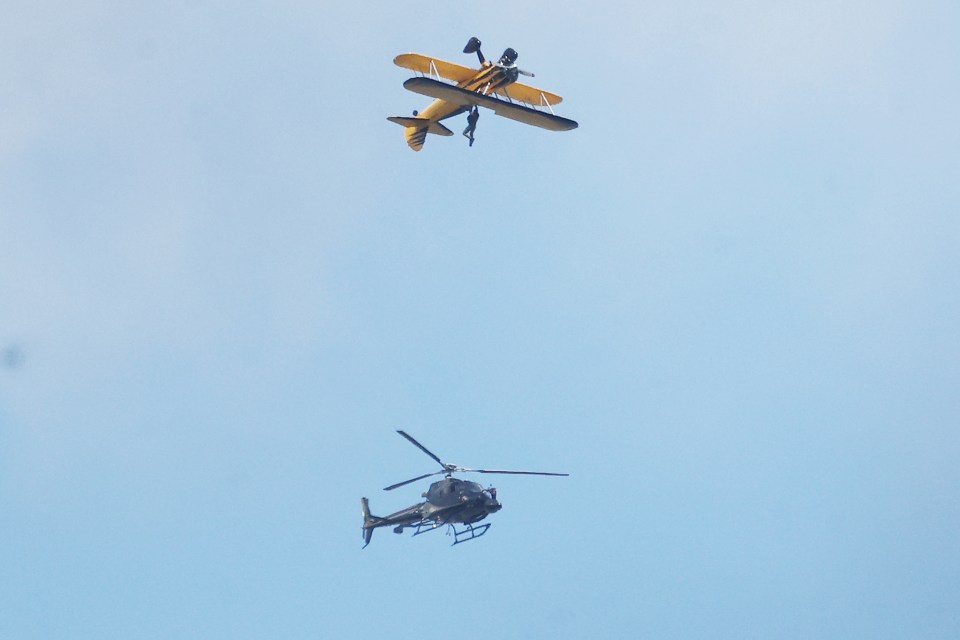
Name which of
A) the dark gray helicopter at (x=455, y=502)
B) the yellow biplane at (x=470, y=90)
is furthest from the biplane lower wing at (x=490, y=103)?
the dark gray helicopter at (x=455, y=502)

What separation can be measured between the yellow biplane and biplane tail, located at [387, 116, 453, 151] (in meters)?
0.05

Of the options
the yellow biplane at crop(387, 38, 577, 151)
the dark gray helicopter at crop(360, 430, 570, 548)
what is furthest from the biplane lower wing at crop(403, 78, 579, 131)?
the dark gray helicopter at crop(360, 430, 570, 548)

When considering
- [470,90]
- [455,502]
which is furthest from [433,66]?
[455,502]

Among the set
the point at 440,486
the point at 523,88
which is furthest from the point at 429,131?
the point at 440,486

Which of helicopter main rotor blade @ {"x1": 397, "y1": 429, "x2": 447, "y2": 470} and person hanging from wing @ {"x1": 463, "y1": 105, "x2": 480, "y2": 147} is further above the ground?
person hanging from wing @ {"x1": 463, "y1": 105, "x2": 480, "y2": 147}

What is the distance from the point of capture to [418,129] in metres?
60.6

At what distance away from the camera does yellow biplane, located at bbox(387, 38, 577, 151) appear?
Result: 52.9 m

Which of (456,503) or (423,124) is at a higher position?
(423,124)

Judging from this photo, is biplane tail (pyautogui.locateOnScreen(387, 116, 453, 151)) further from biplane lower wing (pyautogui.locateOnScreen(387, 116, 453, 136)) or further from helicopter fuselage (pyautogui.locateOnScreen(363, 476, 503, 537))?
helicopter fuselage (pyautogui.locateOnScreen(363, 476, 503, 537))

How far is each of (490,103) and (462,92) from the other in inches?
82.1

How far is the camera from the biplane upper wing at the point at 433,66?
5512cm

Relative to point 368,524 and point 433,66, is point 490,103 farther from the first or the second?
point 368,524

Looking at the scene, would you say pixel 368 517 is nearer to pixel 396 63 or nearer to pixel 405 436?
pixel 405 436

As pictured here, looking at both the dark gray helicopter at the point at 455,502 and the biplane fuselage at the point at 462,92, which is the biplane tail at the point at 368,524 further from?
the biplane fuselage at the point at 462,92
